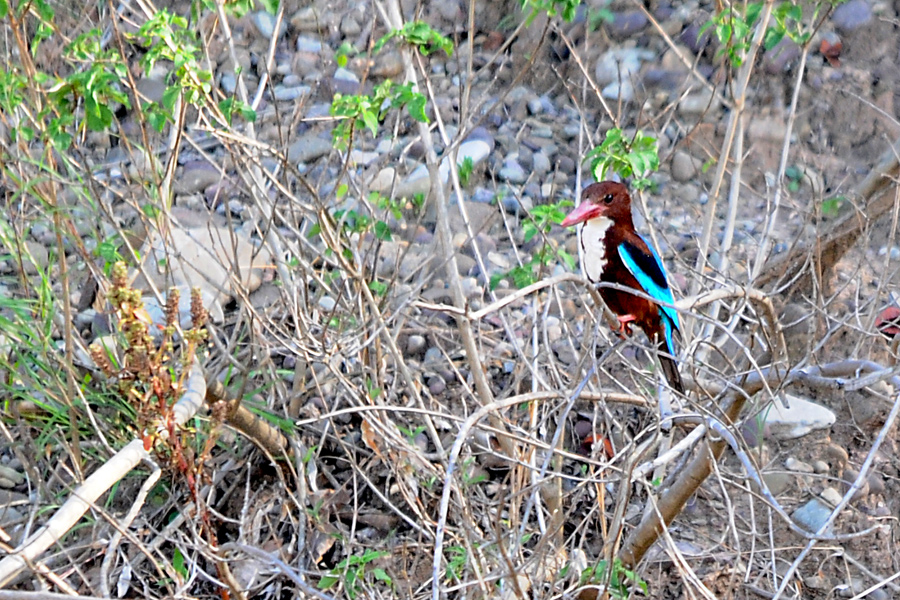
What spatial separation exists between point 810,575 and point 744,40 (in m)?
1.76

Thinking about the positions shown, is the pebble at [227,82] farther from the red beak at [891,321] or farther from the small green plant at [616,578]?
the red beak at [891,321]

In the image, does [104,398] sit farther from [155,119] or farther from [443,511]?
[443,511]

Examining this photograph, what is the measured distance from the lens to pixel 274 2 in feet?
8.20

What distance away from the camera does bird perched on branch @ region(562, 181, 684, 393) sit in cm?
259

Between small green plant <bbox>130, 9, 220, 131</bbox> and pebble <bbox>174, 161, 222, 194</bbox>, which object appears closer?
small green plant <bbox>130, 9, 220, 131</bbox>

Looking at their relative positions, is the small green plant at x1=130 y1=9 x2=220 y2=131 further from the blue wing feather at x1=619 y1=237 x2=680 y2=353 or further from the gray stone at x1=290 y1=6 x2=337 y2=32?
the gray stone at x1=290 y1=6 x2=337 y2=32

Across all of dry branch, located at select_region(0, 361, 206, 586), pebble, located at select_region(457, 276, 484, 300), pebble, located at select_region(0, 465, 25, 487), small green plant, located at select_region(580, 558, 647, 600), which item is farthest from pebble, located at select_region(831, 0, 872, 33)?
pebble, located at select_region(0, 465, 25, 487)

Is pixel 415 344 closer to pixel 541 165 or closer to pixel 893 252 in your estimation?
pixel 541 165

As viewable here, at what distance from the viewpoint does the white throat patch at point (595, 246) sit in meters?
2.63

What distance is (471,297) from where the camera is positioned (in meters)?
3.66

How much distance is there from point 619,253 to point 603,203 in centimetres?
14

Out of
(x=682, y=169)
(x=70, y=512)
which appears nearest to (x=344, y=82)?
(x=682, y=169)

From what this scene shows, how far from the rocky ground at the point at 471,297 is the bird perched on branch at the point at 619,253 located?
107mm

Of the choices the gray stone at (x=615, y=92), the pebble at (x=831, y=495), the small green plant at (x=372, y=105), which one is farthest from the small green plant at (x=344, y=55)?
the pebble at (x=831, y=495)
